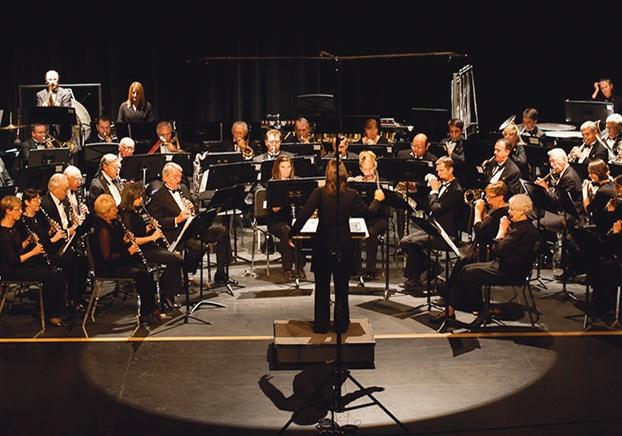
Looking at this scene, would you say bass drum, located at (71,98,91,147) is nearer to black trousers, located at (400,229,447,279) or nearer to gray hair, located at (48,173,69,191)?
gray hair, located at (48,173,69,191)

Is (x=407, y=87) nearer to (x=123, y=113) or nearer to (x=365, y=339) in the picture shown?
(x=123, y=113)

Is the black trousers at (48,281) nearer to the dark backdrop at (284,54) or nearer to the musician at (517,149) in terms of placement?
the musician at (517,149)

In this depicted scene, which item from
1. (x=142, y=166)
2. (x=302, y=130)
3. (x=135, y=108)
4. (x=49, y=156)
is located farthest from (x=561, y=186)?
(x=135, y=108)

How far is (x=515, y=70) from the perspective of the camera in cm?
1555

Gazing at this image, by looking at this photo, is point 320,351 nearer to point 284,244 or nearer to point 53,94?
point 284,244

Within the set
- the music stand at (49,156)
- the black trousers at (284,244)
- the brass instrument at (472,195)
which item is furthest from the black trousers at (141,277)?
the brass instrument at (472,195)

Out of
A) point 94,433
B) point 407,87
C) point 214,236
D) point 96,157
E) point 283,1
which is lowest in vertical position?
point 94,433

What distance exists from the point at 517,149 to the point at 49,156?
6.07 m

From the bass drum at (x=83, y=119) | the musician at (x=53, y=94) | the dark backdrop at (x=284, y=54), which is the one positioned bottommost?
the bass drum at (x=83, y=119)

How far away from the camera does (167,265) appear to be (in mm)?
9141

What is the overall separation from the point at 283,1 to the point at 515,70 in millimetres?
4387

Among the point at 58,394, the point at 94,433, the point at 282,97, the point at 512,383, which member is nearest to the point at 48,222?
the point at 58,394

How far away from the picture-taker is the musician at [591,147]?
1113cm

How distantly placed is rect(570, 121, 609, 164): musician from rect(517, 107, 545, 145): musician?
118cm
